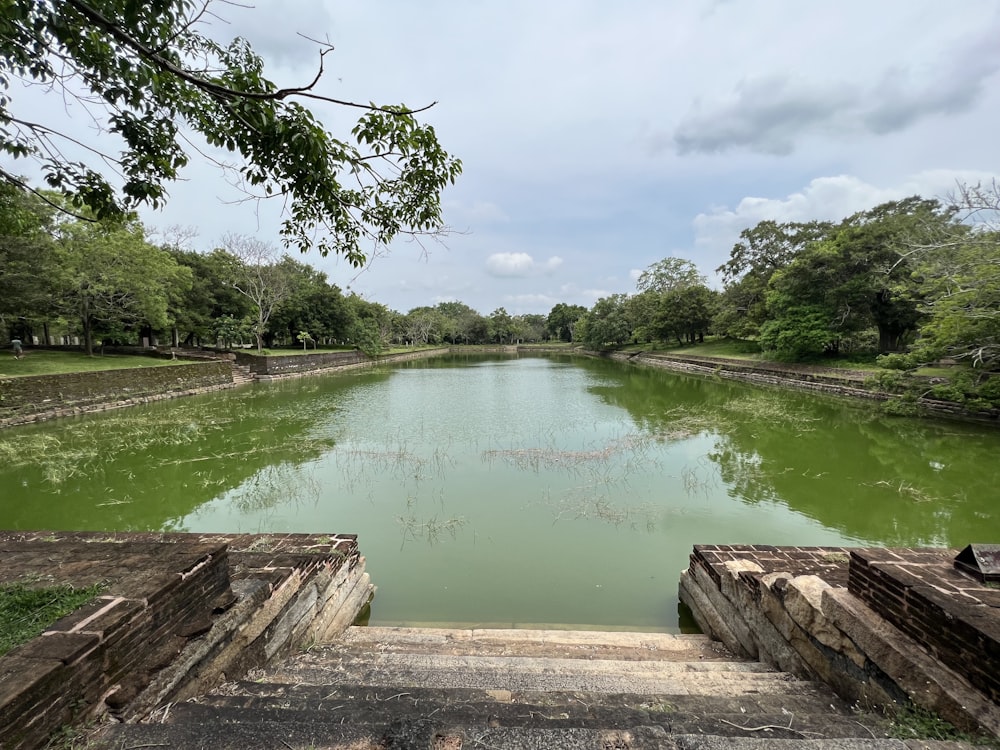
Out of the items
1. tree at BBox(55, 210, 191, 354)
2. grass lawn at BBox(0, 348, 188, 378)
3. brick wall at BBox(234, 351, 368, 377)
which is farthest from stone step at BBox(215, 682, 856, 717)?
brick wall at BBox(234, 351, 368, 377)

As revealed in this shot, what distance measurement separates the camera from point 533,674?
252 cm

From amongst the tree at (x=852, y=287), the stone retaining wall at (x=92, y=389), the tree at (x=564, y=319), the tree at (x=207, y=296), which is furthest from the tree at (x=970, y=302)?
the tree at (x=564, y=319)

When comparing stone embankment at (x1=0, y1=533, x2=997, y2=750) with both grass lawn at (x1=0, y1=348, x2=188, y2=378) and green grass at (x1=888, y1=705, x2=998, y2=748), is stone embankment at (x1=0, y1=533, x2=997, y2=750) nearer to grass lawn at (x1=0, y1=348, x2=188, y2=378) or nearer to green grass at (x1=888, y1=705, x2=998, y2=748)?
green grass at (x1=888, y1=705, x2=998, y2=748)

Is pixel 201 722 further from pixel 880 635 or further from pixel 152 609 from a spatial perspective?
pixel 880 635

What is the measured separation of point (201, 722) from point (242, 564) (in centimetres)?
192

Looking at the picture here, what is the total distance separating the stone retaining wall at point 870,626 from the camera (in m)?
1.75

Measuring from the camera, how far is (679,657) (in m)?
3.19

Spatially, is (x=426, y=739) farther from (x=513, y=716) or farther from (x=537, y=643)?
(x=537, y=643)

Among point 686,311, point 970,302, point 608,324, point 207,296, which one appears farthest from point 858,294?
point 207,296

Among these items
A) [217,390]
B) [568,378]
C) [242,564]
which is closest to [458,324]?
[568,378]

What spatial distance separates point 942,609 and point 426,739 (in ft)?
7.36

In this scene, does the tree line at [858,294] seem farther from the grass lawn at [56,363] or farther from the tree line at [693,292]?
the grass lawn at [56,363]

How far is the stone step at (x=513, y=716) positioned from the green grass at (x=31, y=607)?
63 cm

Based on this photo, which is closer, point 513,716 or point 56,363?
point 513,716
